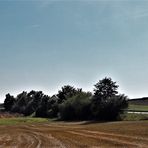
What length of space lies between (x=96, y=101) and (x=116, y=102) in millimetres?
10222

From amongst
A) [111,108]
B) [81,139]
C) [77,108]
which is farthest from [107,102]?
[81,139]

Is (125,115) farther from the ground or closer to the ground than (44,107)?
closer to the ground

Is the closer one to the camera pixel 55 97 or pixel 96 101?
pixel 96 101

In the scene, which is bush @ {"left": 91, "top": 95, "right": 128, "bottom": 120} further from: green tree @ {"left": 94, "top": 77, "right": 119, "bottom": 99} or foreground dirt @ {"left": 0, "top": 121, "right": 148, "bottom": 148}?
foreground dirt @ {"left": 0, "top": 121, "right": 148, "bottom": 148}

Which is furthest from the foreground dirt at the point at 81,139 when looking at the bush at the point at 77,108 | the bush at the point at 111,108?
the bush at the point at 77,108

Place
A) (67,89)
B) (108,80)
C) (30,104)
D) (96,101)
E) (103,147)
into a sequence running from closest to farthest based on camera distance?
(103,147)
(96,101)
(108,80)
(67,89)
(30,104)

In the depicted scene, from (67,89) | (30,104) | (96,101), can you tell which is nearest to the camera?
(96,101)

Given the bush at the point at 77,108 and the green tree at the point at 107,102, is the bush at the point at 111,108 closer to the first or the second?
the green tree at the point at 107,102

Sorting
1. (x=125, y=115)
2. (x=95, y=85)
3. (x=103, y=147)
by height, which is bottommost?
(x=103, y=147)

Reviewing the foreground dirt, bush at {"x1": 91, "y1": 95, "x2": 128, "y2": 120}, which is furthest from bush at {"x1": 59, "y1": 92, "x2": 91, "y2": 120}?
the foreground dirt

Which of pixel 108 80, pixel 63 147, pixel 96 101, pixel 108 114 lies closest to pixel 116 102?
pixel 108 114

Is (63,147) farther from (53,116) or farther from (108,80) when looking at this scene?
(53,116)

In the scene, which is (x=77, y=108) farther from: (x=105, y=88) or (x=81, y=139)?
(x=81, y=139)

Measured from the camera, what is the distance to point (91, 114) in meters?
109
